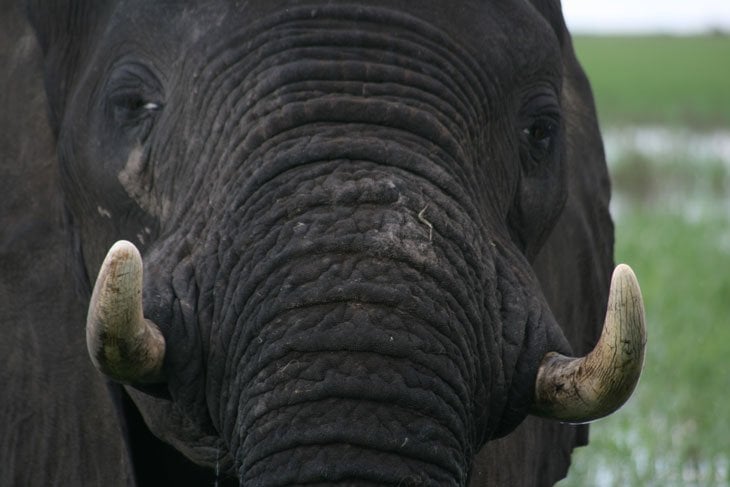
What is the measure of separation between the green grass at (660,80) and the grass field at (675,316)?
0.87 m

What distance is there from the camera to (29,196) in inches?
152

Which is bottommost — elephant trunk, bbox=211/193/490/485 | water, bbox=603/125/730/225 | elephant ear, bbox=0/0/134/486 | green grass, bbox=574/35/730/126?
elephant trunk, bbox=211/193/490/485

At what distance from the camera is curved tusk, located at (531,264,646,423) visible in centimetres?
273

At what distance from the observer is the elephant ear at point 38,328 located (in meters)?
3.77

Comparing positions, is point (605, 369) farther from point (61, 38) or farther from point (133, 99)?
point (61, 38)

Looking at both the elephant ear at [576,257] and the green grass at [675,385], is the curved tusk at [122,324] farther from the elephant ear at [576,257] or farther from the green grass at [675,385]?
the green grass at [675,385]

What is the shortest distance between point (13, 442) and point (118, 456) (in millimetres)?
284

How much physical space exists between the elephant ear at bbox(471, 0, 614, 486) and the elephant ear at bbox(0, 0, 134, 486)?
3.38ft

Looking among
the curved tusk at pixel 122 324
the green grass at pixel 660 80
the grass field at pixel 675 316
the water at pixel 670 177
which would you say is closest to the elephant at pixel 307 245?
the curved tusk at pixel 122 324

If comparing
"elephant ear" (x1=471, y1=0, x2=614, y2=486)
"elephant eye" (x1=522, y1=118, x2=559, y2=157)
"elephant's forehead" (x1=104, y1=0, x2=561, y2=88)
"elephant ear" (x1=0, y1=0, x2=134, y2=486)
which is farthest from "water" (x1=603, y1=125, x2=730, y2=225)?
"elephant's forehead" (x1=104, y1=0, x2=561, y2=88)

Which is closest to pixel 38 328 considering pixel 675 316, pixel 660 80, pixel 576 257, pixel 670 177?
pixel 576 257

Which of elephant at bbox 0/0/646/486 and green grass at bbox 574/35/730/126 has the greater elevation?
green grass at bbox 574/35/730/126

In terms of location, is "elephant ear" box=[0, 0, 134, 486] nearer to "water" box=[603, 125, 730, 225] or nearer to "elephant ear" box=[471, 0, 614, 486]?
"elephant ear" box=[471, 0, 614, 486]

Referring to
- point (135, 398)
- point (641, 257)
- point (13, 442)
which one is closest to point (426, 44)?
point (135, 398)
